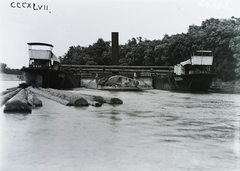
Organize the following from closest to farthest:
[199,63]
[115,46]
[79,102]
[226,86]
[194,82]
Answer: [79,102] < [194,82] < [226,86] < [199,63] < [115,46]

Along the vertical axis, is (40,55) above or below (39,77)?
above

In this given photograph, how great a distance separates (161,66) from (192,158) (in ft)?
200

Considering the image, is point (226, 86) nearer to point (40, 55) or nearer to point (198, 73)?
point (198, 73)

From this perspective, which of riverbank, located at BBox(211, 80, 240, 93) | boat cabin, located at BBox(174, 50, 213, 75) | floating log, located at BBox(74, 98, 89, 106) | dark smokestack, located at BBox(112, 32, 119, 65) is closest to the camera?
floating log, located at BBox(74, 98, 89, 106)

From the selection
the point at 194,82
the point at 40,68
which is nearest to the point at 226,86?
the point at 194,82

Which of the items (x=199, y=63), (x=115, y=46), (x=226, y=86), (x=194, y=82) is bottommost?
(x=226, y=86)

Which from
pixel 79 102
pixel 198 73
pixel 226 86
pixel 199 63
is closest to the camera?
pixel 79 102

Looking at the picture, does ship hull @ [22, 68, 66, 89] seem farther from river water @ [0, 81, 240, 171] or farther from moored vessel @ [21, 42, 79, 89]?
river water @ [0, 81, 240, 171]

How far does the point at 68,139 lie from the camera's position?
7.55m

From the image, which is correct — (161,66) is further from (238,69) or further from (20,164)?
(20,164)

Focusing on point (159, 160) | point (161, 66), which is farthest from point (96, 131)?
point (161, 66)

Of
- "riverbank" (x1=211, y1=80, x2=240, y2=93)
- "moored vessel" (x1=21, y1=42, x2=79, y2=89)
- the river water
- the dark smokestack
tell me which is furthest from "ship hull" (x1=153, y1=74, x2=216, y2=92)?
the river water

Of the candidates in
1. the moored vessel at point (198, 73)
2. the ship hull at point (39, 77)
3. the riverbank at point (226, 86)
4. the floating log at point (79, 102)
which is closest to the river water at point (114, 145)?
the floating log at point (79, 102)

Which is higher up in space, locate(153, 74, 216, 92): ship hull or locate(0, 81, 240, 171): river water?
locate(153, 74, 216, 92): ship hull
